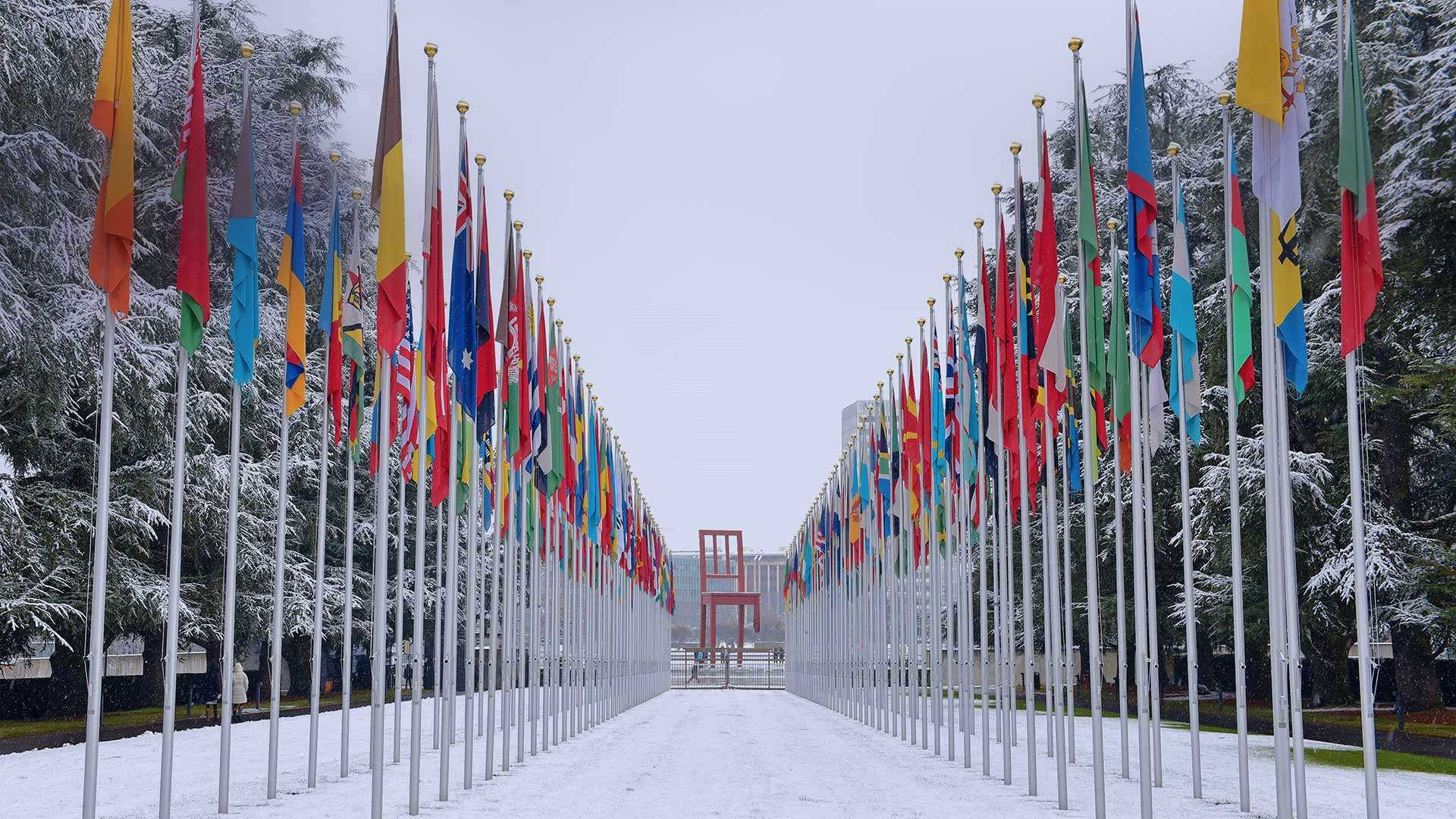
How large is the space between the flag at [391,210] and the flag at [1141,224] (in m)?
7.76

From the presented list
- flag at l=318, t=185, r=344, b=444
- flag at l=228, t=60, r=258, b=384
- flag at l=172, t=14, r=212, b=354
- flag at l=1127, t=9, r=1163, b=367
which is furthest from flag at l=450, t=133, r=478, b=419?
flag at l=1127, t=9, r=1163, b=367

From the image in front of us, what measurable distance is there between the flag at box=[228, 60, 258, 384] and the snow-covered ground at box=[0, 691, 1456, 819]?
4908 mm

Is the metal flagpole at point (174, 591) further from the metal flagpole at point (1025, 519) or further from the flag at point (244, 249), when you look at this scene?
the metal flagpole at point (1025, 519)

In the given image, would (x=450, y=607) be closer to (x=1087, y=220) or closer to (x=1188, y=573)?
(x=1188, y=573)

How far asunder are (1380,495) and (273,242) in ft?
89.0

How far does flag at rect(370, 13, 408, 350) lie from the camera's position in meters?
15.6

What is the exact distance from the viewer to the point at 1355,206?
1278 centimetres

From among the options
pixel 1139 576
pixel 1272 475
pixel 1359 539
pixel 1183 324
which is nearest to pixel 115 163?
pixel 1272 475

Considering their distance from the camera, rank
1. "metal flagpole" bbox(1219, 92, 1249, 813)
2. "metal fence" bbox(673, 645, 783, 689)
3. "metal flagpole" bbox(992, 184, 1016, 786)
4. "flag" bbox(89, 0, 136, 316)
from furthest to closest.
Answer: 1. "metal fence" bbox(673, 645, 783, 689)
2. "metal flagpole" bbox(992, 184, 1016, 786)
3. "metal flagpole" bbox(1219, 92, 1249, 813)
4. "flag" bbox(89, 0, 136, 316)

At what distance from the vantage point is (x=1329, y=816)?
15.9 m

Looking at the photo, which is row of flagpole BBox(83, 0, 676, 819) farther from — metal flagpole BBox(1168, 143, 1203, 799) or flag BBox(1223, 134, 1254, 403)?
metal flagpole BBox(1168, 143, 1203, 799)

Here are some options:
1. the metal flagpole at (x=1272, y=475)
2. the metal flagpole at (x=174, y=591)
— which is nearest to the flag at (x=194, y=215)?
the metal flagpole at (x=174, y=591)

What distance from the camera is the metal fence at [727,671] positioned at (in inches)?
3349

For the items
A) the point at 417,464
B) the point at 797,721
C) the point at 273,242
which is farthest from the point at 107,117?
the point at 797,721
